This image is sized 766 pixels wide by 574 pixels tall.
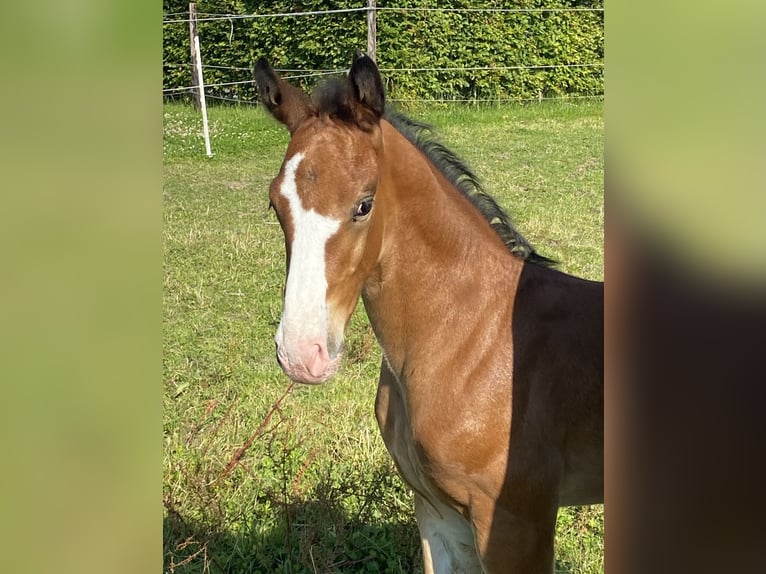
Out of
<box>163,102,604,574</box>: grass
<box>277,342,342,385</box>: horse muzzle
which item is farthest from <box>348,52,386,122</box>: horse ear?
<box>277,342,342,385</box>: horse muzzle

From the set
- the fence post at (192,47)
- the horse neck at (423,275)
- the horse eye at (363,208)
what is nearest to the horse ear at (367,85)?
the horse neck at (423,275)

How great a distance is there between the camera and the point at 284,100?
216 cm

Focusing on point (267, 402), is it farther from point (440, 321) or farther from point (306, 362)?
point (306, 362)

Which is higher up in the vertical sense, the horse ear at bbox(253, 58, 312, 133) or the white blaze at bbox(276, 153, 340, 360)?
the horse ear at bbox(253, 58, 312, 133)

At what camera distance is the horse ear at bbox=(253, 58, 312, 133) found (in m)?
2.15

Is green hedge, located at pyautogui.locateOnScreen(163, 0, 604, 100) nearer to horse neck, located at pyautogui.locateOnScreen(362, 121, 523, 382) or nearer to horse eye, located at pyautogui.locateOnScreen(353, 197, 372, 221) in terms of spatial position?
horse neck, located at pyautogui.locateOnScreen(362, 121, 523, 382)

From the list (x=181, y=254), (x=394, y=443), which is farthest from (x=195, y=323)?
(x=394, y=443)

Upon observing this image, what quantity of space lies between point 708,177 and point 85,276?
60 centimetres

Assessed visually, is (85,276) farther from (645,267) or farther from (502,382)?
(502,382)

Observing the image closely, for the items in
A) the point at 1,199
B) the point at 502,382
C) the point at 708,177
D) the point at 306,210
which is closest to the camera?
the point at 708,177

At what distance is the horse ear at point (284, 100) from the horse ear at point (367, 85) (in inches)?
6.3

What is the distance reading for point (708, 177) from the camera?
50cm

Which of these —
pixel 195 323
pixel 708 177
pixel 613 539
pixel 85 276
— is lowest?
pixel 195 323

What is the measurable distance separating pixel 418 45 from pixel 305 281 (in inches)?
417
